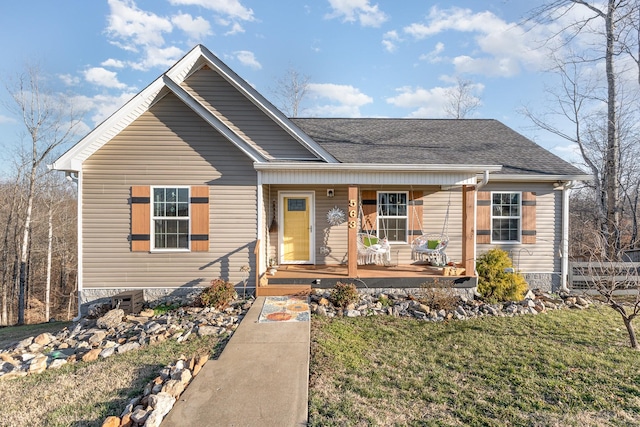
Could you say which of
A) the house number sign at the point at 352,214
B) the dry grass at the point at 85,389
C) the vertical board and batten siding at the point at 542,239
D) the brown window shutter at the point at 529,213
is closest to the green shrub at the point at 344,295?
the house number sign at the point at 352,214

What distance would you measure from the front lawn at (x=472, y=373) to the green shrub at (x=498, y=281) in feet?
3.85

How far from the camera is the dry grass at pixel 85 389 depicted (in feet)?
9.64

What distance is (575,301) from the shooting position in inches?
276

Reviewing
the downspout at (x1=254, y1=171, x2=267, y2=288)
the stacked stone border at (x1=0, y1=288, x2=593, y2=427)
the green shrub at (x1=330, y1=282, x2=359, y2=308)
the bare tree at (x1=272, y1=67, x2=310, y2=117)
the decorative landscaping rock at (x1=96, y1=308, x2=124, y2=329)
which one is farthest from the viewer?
the bare tree at (x1=272, y1=67, x2=310, y2=117)

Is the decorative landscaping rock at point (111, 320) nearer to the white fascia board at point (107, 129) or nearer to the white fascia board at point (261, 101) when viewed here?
the white fascia board at point (107, 129)

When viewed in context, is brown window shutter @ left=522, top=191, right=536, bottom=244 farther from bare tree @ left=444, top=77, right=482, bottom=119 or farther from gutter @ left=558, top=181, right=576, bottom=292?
bare tree @ left=444, top=77, right=482, bottom=119

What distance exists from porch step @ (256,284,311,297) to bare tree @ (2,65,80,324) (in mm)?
11757

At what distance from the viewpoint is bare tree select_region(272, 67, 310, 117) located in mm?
21234

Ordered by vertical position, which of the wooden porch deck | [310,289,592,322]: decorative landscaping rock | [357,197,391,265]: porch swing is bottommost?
[310,289,592,322]: decorative landscaping rock

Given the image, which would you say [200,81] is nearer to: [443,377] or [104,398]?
[104,398]

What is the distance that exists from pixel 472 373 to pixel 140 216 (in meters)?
6.76

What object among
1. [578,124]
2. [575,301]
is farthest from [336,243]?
[578,124]

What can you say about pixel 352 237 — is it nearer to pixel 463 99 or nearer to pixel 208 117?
pixel 208 117

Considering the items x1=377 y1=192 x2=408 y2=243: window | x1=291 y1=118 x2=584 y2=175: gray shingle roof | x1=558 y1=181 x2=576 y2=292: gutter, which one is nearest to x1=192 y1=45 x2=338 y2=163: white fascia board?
x1=291 y1=118 x2=584 y2=175: gray shingle roof
